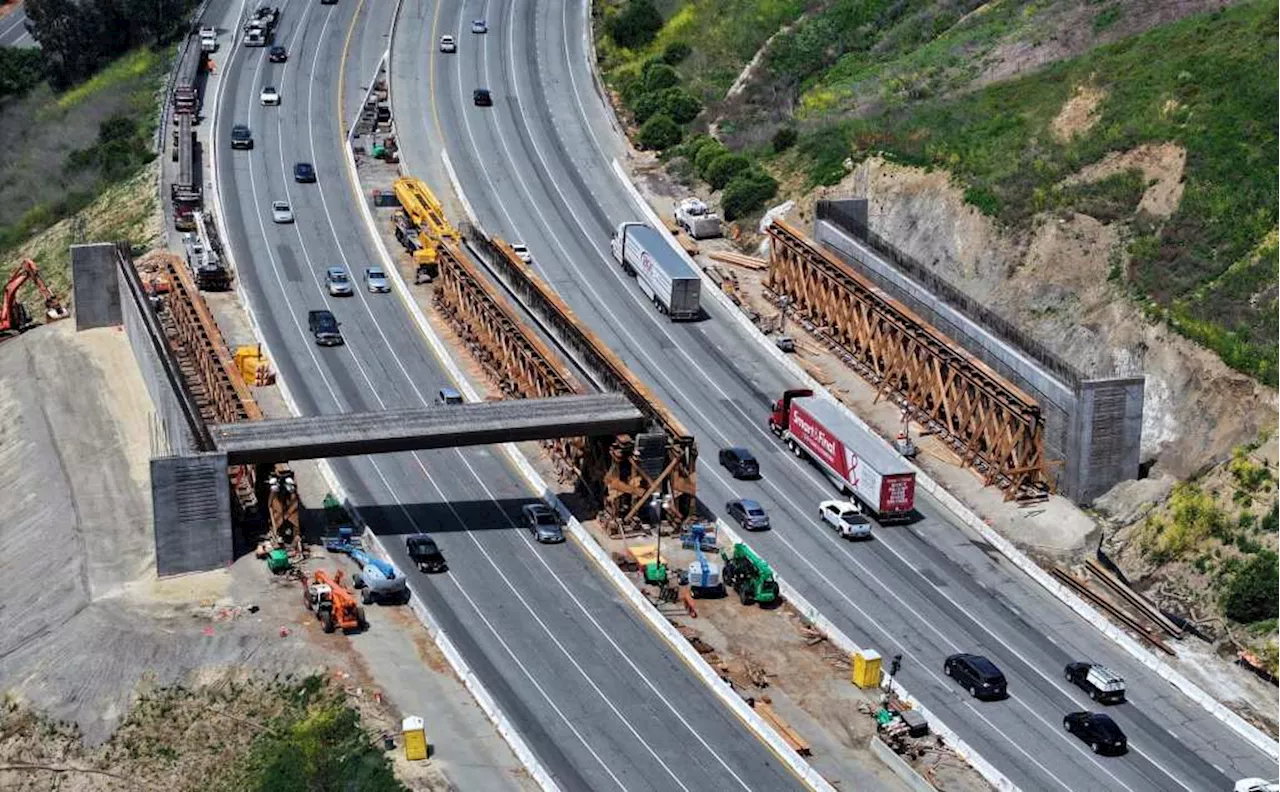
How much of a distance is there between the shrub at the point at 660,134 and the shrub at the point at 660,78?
738cm

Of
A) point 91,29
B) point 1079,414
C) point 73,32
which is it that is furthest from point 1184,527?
point 73,32

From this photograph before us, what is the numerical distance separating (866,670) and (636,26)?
9453 centimetres

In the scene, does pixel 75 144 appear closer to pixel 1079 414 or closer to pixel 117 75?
pixel 117 75

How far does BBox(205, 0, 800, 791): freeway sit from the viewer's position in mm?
76625

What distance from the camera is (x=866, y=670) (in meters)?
81.4

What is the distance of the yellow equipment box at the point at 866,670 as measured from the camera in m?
81.4

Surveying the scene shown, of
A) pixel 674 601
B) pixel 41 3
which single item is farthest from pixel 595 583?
pixel 41 3

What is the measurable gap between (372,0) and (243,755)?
114m

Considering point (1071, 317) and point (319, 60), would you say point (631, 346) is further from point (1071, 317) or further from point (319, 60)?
point (319, 60)

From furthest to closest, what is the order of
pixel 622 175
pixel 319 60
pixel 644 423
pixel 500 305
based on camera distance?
pixel 319 60
pixel 622 175
pixel 500 305
pixel 644 423

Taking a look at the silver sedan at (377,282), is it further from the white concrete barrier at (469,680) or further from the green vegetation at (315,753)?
the green vegetation at (315,753)

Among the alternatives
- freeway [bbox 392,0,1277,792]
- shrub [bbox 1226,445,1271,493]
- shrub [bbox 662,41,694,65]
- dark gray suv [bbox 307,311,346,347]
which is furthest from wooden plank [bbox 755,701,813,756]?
shrub [bbox 662,41,694,65]

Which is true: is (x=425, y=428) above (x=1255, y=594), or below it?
above

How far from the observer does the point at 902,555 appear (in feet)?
308
